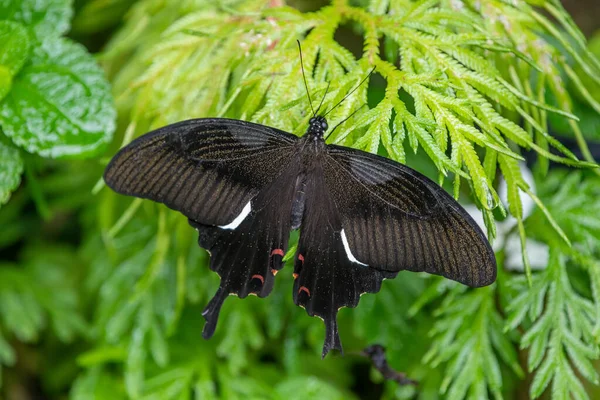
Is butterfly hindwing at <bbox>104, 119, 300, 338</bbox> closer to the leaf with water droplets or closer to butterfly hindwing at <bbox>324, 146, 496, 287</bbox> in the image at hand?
butterfly hindwing at <bbox>324, 146, 496, 287</bbox>

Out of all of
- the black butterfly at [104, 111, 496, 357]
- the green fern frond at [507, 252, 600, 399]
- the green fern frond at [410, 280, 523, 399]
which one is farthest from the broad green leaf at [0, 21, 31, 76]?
the green fern frond at [507, 252, 600, 399]

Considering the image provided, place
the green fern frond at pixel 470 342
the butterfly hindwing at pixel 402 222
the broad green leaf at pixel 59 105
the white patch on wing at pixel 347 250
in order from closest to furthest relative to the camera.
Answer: the butterfly hindwing at pixel 402 222 < the white patch on wing at pixel 347 250 < the broad green leaf at pixel 59 105 < the green fern frond at pixel 470 342

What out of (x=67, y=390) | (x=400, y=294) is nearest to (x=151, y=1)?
(x=400, y=294)

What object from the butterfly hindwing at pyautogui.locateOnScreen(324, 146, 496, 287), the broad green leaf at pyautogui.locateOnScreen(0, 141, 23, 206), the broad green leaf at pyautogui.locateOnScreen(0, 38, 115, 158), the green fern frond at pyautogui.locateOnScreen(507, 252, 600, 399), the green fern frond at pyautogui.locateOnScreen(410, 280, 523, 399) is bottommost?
the green fern frond at pyautogui.locateOnScreen(410, 280, 523, 399)

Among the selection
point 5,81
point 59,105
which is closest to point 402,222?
point 59,105

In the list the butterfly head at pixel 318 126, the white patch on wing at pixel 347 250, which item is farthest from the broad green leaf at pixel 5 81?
the white patch on wing at pixel 347 250

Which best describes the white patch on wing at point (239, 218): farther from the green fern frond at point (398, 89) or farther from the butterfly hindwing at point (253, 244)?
the green fern frond at point (398, 89)
